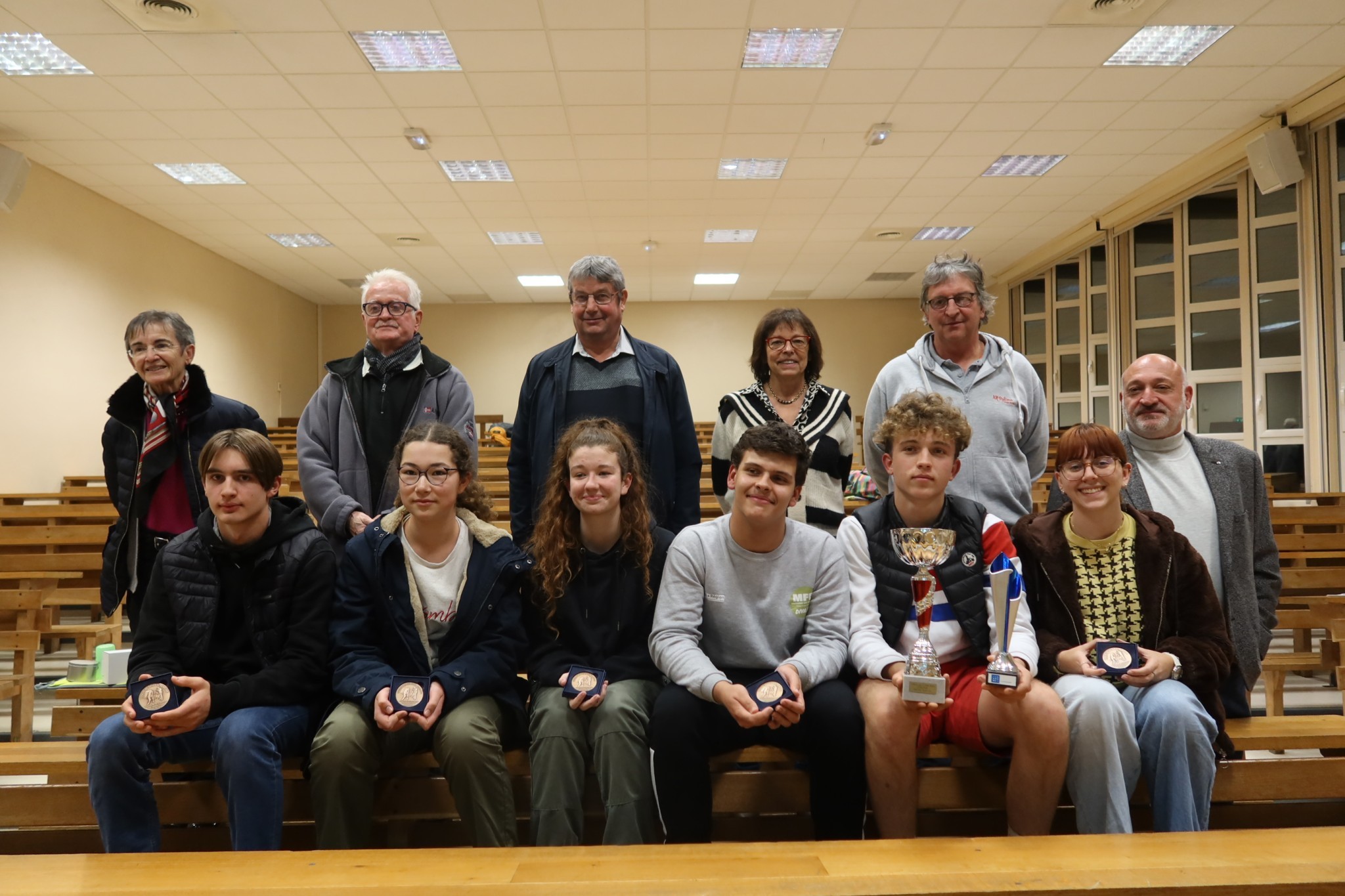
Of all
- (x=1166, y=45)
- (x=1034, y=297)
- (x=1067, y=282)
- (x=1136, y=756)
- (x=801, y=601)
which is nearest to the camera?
(x=1136, y=756)

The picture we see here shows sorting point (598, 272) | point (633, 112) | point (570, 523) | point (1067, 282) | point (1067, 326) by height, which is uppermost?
point (633, 112)

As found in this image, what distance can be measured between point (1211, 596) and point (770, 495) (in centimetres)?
97

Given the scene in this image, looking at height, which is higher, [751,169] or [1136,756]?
Answer: [751,169]

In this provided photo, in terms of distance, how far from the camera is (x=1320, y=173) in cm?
588

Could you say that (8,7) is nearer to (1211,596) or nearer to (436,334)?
(1211,596)

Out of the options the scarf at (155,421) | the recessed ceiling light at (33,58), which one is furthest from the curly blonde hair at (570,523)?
the recessed ceiling light at (33,58)

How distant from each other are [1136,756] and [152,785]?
6.45 ft

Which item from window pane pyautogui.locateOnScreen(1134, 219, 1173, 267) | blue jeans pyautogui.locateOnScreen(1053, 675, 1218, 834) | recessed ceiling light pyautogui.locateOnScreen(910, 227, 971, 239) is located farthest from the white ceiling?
blue jeans pyautogui.locateOnScreen(1053, 675, 1218, 834)

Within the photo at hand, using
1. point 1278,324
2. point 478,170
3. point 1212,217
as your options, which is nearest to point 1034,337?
point 1212,217

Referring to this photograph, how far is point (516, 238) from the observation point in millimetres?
9375

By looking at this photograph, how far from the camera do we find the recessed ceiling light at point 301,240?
9.11m

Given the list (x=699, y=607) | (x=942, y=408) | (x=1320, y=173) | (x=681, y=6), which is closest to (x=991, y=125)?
(x=1320, y=173)

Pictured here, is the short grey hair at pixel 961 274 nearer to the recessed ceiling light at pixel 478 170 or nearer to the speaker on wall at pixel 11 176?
the recessed ceiling light at pixel 478 170

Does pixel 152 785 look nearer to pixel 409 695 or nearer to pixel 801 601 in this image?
pixel 409 695
